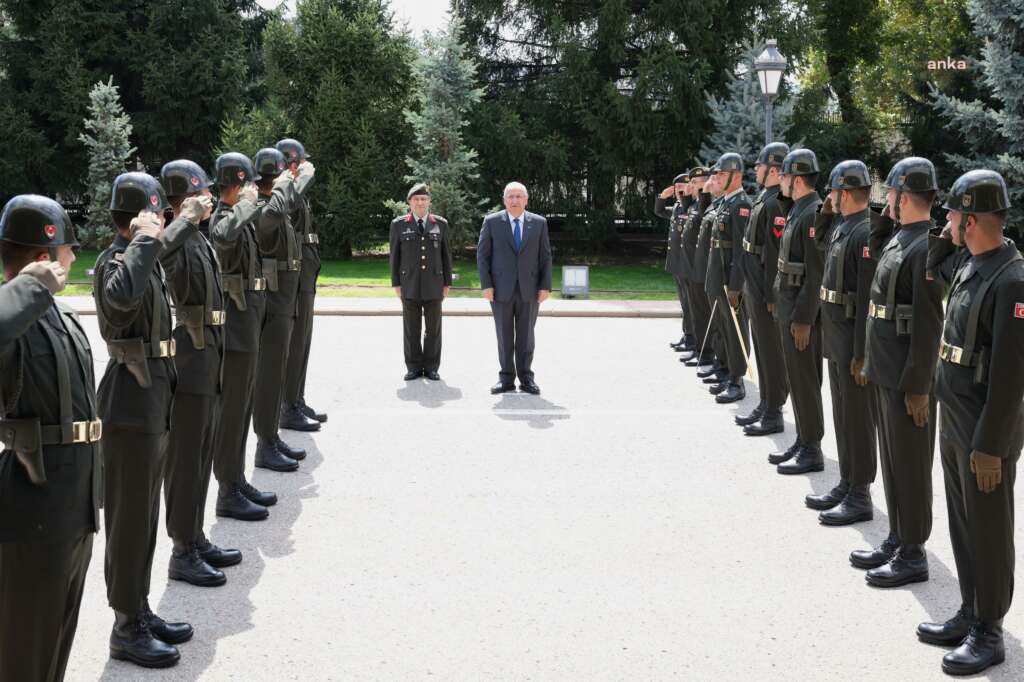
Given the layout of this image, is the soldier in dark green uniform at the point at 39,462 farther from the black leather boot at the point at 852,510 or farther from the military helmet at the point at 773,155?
the military helmet at the point at 773,155

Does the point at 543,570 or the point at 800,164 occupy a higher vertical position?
the point at 800,164

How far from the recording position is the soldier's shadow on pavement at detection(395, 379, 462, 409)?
11.9 meters

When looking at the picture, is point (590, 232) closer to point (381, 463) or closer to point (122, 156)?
point (122, 156)

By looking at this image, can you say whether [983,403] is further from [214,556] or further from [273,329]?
[273,329]

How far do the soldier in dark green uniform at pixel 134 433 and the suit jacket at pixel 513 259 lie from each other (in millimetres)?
7232

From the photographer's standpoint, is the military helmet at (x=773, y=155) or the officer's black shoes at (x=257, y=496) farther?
the military helmet at (x=773, y=155)

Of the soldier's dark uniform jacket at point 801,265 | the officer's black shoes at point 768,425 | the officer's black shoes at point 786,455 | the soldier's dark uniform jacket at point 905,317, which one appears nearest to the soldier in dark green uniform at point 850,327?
the soldier's dark uniform jacket at point 905,317

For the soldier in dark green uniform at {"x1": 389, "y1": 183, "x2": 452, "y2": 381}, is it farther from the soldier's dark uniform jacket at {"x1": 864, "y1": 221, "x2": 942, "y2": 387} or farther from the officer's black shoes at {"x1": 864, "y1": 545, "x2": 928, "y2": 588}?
the officer's black shoes at {"x1": 864, "y1": 545, "x2": 928, "y2": 588}

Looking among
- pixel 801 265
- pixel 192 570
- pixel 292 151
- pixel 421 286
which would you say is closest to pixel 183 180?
pixel 192 570

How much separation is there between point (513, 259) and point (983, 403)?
7.75 meters

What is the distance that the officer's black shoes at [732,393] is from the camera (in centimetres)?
1177

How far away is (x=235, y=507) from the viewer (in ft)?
25.4

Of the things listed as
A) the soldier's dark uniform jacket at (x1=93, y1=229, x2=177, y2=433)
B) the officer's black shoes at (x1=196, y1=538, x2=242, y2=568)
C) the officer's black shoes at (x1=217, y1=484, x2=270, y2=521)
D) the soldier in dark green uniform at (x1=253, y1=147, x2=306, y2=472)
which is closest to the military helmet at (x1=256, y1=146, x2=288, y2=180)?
the soldier in dark green uniform at (x1=253, y1=147, x2=306, y2=472)

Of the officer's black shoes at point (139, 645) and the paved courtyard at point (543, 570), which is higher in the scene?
the officer's black shoes at point (139, 645)
